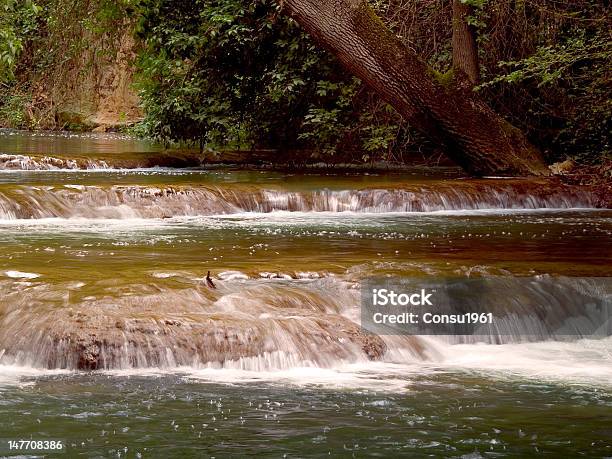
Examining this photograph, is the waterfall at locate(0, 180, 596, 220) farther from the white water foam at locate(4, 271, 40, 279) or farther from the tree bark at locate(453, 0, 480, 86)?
the white water foam at locate(4, 271, 40, 279)

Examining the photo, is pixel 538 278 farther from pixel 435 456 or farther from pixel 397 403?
pixel 435 456

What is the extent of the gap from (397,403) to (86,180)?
31.4 ft

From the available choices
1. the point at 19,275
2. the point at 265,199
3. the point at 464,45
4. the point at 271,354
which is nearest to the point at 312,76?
the point at 464,45

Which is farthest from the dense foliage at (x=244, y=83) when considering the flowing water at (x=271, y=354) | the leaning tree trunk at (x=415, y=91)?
the flowing water at (x=271, y=354)

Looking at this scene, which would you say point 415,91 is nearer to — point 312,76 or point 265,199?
point 312,76

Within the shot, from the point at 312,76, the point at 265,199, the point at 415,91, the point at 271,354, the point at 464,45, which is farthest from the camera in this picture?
the point at 312,76

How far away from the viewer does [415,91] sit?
50.9 feet

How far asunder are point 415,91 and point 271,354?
9528mm

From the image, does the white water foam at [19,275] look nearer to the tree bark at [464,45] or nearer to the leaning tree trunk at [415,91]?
the leaning tree trunk at [415,91]

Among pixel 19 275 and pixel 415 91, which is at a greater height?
pixel 415 91

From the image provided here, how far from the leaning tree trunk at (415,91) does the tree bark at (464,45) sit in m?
0.48

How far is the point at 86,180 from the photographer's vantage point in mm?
14609

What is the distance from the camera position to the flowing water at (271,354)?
5234 millimetres

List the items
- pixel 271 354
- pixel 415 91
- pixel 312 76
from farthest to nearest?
pixel 312 76, pixel 415 91, pixel 271 354
